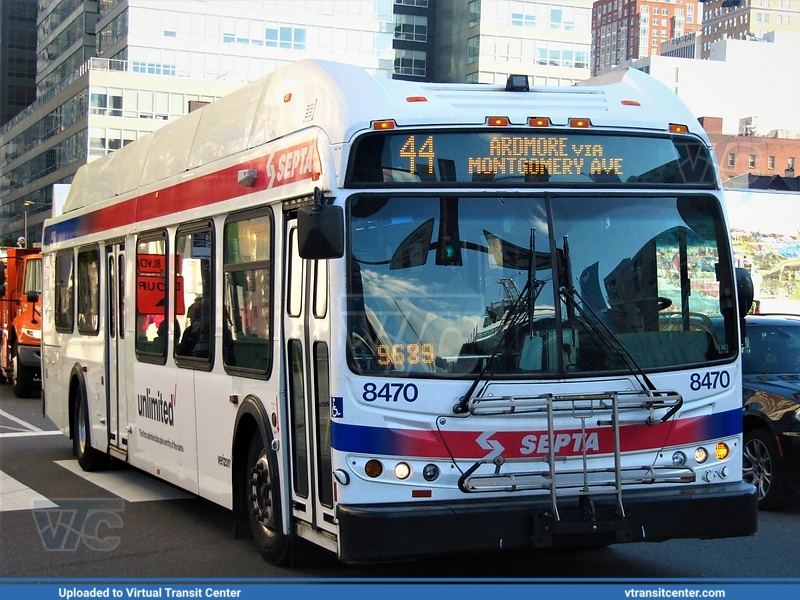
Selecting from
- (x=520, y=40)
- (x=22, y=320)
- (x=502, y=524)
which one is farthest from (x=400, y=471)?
(x=520, y=40)

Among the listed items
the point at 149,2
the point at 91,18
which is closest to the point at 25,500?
the point at 149,2

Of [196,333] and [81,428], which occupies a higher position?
[196,333]

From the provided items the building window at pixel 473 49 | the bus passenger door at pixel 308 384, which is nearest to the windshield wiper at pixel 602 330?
the bus passenger door at pixel 308 384

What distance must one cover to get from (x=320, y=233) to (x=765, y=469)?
225 inches

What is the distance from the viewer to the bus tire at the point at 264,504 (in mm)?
7457

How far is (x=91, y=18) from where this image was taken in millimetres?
91438

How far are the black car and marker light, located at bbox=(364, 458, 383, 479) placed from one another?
497cm

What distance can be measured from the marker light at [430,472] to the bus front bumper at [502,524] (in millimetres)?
137

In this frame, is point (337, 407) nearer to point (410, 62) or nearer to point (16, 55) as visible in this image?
point (410, 62)

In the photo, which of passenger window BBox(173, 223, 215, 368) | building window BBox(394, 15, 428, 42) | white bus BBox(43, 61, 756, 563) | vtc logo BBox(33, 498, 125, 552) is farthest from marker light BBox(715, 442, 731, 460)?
building window BBox(394, 15, 428, 42)

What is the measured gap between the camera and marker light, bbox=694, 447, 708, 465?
684 centimetres

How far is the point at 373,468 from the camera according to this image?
6438mm

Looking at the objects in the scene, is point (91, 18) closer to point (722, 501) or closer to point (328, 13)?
point (328, 13)
